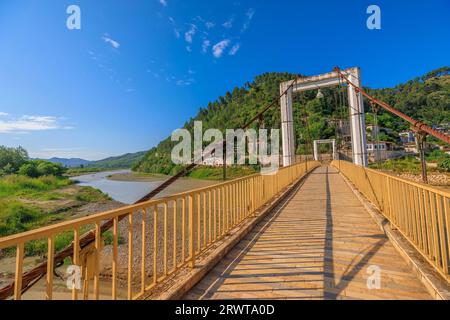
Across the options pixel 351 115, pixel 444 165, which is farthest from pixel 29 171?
pixel 444 165

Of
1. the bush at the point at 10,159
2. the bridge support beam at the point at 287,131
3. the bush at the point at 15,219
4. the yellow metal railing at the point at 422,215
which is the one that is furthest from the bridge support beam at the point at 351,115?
the bush at the point at 10,159

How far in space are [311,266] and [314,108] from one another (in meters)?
60.2

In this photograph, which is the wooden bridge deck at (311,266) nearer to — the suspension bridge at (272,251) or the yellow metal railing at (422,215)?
the suspension bridge at (272,251)

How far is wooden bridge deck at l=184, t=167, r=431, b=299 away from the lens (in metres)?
1.97

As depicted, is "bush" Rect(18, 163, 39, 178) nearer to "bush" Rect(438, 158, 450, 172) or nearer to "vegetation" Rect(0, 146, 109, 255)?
"vegetation" Rect(0, 146, 109, 255)

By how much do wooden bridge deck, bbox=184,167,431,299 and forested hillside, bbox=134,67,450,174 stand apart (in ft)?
101

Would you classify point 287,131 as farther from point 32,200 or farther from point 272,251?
point 32,200

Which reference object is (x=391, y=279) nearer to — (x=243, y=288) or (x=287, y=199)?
(x=243, y=288)

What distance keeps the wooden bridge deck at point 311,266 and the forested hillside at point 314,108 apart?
101ft

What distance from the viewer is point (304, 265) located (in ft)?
8.06

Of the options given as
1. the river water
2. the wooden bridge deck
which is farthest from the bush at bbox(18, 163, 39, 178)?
the wooden bridge deck
